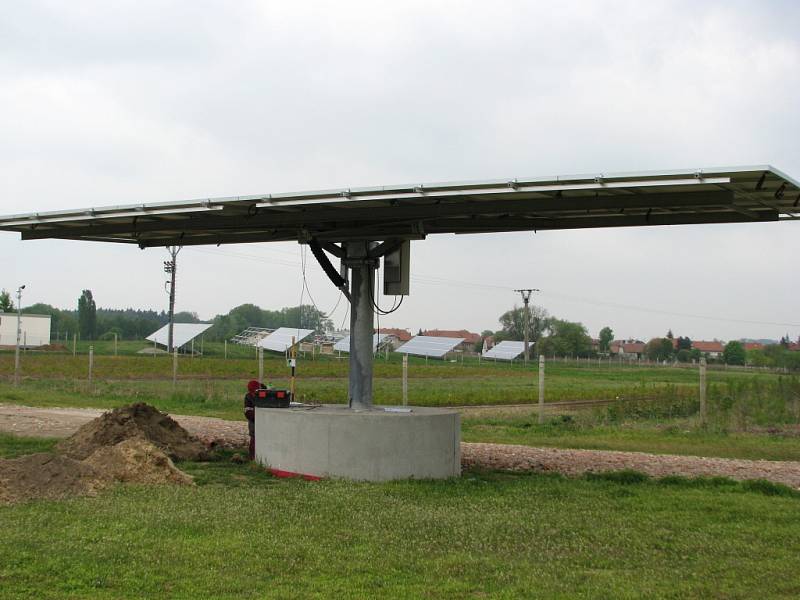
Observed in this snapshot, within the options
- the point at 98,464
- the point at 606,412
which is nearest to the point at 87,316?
the point at 606,412

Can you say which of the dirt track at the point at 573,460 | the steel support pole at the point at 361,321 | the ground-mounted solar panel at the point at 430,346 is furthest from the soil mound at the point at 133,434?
the ground-mounted solar panel at the point at 430,346

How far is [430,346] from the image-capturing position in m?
79.9

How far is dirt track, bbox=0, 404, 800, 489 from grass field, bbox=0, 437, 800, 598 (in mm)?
2626

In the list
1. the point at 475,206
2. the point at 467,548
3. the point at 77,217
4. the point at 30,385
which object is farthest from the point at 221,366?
the point at 467,548

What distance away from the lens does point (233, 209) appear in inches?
536

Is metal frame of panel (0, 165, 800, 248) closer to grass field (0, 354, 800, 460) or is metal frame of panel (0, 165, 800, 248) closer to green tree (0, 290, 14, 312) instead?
grass field (0, 354, 800, 460)

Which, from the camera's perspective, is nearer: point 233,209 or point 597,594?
point 597,594

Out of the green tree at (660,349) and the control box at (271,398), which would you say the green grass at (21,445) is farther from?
the green tree at (660,349)

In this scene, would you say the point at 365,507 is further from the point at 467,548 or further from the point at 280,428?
the point at 280,428

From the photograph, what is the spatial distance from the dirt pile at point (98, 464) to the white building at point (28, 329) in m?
61.9

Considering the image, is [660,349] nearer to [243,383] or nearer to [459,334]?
[459,334]

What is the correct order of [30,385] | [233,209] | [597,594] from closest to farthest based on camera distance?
[597,594], [233,209], [30,385]

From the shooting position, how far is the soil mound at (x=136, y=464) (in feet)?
35.9

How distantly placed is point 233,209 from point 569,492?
6665 millimetres
